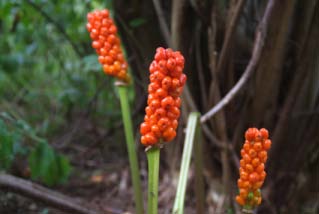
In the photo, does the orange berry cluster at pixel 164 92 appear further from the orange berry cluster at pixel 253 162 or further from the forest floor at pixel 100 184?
the forest floor at pixel 100 184

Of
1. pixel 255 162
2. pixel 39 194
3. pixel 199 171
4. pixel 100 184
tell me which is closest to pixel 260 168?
pixel 255 162

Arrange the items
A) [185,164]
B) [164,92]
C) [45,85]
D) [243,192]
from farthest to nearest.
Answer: [45,85] → [185,164] → [243,192] → [164,92]

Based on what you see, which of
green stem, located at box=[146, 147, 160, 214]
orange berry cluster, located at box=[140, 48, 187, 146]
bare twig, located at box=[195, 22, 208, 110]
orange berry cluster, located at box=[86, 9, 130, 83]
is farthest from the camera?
bare twig, located at box=[195, 22, 208, 110]

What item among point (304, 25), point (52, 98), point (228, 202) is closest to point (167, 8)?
point (304, 25)

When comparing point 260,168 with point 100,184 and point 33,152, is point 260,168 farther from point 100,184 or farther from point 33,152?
point 100,184

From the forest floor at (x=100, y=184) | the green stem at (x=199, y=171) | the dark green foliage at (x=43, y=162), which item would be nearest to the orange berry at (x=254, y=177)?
the green stem at (x=199, y=171)

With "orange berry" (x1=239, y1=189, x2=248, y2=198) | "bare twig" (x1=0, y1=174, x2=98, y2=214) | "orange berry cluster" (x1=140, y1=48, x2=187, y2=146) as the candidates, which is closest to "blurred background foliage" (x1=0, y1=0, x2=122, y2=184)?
"bare twig" (x1=0, y1=174, x2=98, y2=214)

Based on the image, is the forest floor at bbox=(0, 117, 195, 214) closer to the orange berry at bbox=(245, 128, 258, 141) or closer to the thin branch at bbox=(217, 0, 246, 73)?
the thin branch at bbox=(217, 0, 246, 73)
